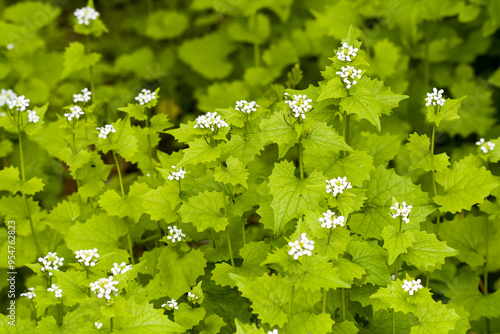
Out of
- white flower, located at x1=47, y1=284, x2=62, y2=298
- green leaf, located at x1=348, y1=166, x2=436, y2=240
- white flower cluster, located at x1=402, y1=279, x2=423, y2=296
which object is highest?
green leaf, located at x1=348, y1=166, x2=436, y2=240

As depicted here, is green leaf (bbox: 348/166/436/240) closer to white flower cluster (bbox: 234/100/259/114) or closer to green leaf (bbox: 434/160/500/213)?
green leaf (bbox: 434/160/500/213)

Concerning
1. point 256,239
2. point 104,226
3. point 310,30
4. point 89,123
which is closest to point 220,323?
point 256,239

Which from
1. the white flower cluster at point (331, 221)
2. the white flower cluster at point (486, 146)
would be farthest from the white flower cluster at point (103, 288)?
the white flower cluster at point (486, 146)

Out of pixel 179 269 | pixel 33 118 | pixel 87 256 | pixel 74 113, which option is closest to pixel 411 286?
pixel 179 269

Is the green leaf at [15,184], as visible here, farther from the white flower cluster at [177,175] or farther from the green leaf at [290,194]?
the green leaf at [290,194]

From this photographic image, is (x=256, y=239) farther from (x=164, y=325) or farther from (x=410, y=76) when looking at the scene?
(x=410, y=76)

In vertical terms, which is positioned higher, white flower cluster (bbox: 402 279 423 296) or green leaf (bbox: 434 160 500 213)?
green leaf (bbox: 434 160 500 213)

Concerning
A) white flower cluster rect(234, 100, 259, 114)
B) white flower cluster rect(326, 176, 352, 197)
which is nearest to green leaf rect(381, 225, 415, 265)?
white flower cluster rect(326, 176, 352, 197)
